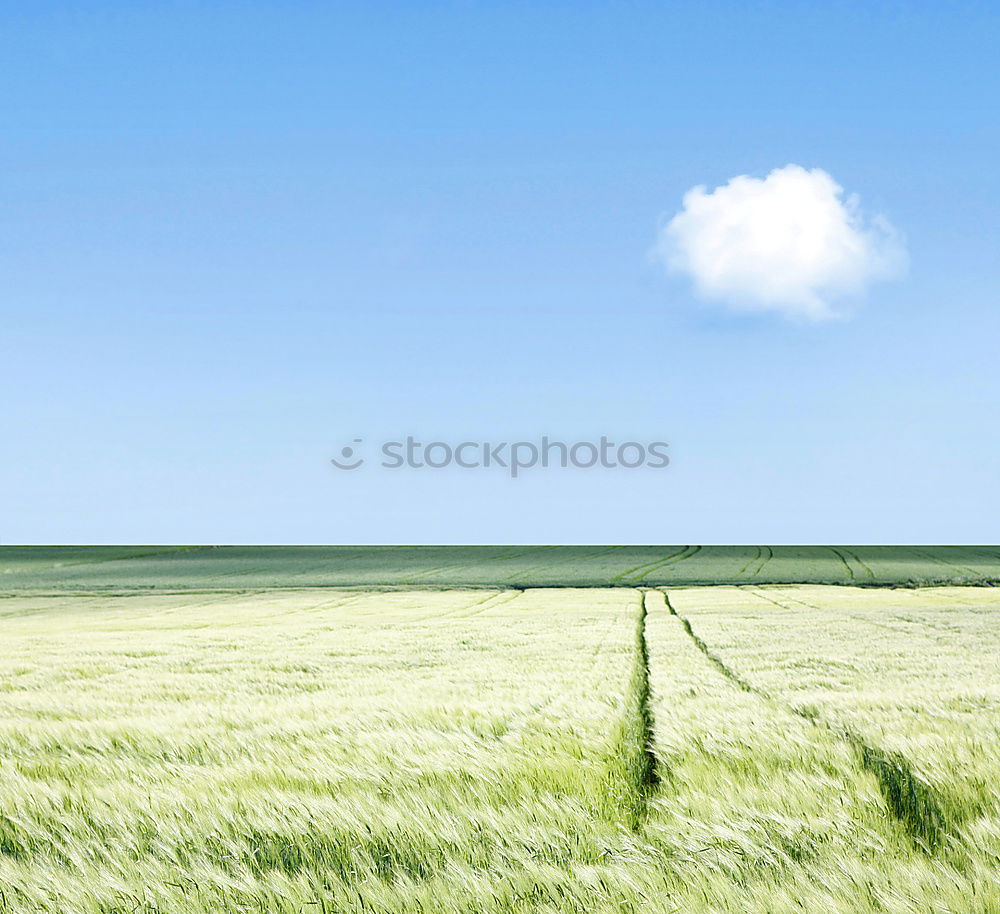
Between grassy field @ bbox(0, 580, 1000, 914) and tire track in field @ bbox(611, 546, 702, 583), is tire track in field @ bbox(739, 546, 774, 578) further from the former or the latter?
grassy field @ bbox(0, 580, 1000, 914)

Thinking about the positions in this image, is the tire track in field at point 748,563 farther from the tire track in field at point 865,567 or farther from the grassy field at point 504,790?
the grassy field at point 504,790

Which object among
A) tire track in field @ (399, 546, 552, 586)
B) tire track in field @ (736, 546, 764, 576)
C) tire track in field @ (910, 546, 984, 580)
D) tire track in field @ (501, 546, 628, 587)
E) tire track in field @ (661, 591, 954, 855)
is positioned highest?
tire track in field @ (661, 591, 954, 855)

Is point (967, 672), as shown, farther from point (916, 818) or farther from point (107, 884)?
point (107, 884)

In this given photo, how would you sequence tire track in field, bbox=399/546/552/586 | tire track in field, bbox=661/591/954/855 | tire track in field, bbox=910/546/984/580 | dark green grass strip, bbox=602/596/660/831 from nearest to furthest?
tire track in field, bbox=661/591/954/855 → dark green grass strip, bbox=602/596/660/831 → tire track in field, bbox=910/546/984/580 → tire track in field, bbox=399/546/552/586

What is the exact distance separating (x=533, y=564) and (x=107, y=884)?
83274 mm

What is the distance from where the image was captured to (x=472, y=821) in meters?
4.85

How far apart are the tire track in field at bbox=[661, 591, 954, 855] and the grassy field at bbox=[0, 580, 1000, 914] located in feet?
0.09

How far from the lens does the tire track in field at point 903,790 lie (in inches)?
194

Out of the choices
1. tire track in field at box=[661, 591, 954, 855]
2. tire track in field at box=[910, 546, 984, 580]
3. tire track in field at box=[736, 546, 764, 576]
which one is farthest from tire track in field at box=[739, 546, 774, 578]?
tire track in field at box=[661, 591, 954, 855]

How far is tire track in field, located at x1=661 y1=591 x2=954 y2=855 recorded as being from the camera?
194 inches

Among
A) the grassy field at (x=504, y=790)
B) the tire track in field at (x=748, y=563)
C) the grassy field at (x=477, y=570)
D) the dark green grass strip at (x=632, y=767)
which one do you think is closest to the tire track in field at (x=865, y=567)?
the grassy field at (x=477, y=570)

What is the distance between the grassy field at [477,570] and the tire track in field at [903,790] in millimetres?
55445

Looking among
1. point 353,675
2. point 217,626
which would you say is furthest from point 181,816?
point 217,626

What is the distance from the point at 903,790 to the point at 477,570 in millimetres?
73958
